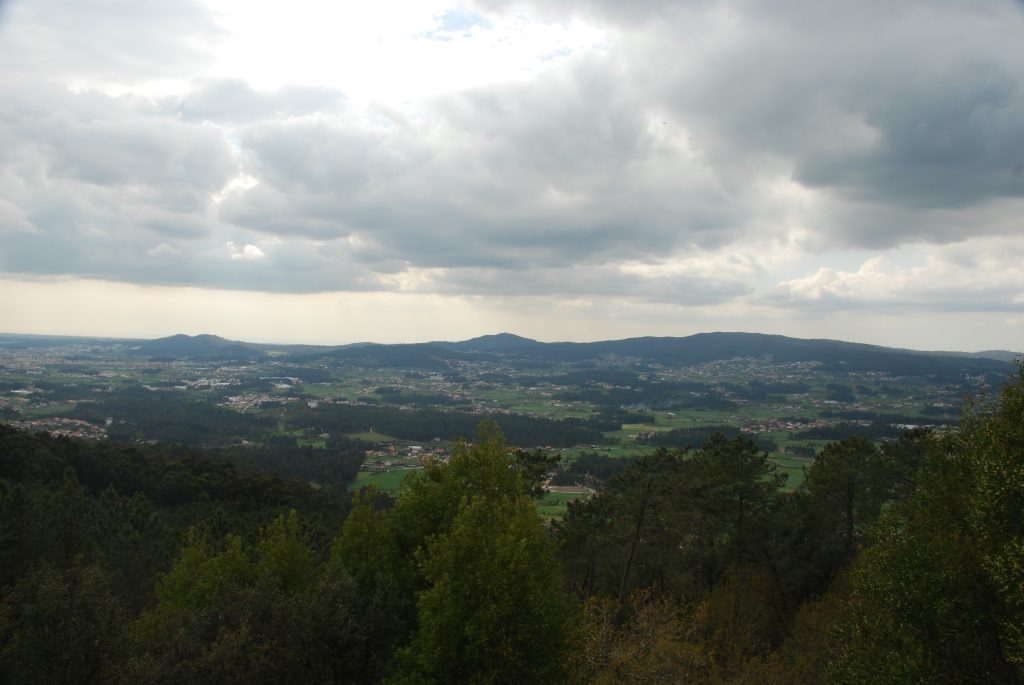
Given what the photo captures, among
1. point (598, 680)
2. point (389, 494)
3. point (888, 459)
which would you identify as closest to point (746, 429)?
point (389, 494)

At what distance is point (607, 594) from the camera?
2648 centimetres

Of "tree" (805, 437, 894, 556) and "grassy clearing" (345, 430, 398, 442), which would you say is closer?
"tree" (805, 437, 894, 556)

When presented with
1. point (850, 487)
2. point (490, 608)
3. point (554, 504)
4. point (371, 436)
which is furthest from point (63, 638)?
point (371, 436)

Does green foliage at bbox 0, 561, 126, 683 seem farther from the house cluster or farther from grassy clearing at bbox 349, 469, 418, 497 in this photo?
the house cluster

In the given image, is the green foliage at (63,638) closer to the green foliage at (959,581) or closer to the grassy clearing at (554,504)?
the green foliage at (959,581)

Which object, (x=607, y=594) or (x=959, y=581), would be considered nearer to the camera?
(x=959, y=581)

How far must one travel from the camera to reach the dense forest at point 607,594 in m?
10.9

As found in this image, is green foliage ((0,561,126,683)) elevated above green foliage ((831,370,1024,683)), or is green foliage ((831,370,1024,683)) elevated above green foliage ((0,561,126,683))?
green foliage ((831,370,1024,683))

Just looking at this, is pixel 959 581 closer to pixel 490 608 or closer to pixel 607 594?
pixel 490 608

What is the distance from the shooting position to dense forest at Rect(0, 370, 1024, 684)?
10.9 m

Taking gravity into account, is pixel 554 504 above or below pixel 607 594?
below

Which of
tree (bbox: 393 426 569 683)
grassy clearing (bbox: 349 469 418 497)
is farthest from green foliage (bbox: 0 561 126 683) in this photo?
grassy clearing (bbox: 349 469 418 497)

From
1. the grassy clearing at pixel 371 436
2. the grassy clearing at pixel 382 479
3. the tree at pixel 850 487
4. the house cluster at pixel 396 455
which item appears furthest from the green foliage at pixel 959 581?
the grassy clearing at pixel 371 436

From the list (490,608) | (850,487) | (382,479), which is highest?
(490,608)
